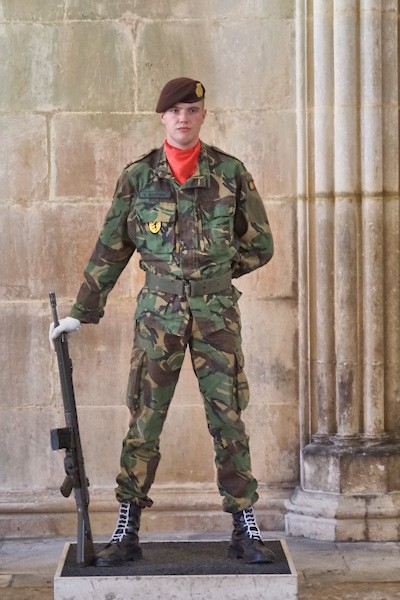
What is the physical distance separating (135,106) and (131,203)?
1171mm

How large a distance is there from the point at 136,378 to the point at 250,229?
758mm

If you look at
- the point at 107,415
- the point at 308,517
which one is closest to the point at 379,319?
the point at 308,517

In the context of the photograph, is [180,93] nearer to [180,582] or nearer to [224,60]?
[224,60]

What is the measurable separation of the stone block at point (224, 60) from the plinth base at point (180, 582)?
7.33 feet

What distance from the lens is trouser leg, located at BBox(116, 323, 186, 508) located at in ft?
17.2

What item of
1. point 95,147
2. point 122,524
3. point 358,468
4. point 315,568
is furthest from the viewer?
point 95,147

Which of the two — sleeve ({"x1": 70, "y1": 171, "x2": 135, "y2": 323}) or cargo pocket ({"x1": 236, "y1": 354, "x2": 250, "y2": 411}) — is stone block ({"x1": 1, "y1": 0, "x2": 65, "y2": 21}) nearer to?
sleeve ({"x1": 70, "y1": 171, "x2": 135, "y2": 323})

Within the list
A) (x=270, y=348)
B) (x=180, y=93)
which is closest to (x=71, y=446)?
(x=180, y=93)

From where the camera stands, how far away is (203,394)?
5.26 m

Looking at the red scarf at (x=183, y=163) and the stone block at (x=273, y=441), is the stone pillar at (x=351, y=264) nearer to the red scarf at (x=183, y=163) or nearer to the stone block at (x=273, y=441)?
the stone block at (x=273, y=441)

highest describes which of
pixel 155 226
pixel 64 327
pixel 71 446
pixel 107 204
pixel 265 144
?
pixel 265 144

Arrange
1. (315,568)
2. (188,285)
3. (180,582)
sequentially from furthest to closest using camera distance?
(315,568), (188,285), (180,582)

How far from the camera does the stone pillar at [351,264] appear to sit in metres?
6.27

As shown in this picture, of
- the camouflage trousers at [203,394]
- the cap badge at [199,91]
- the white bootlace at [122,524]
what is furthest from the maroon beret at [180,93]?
the white bootlace at [122,524]
